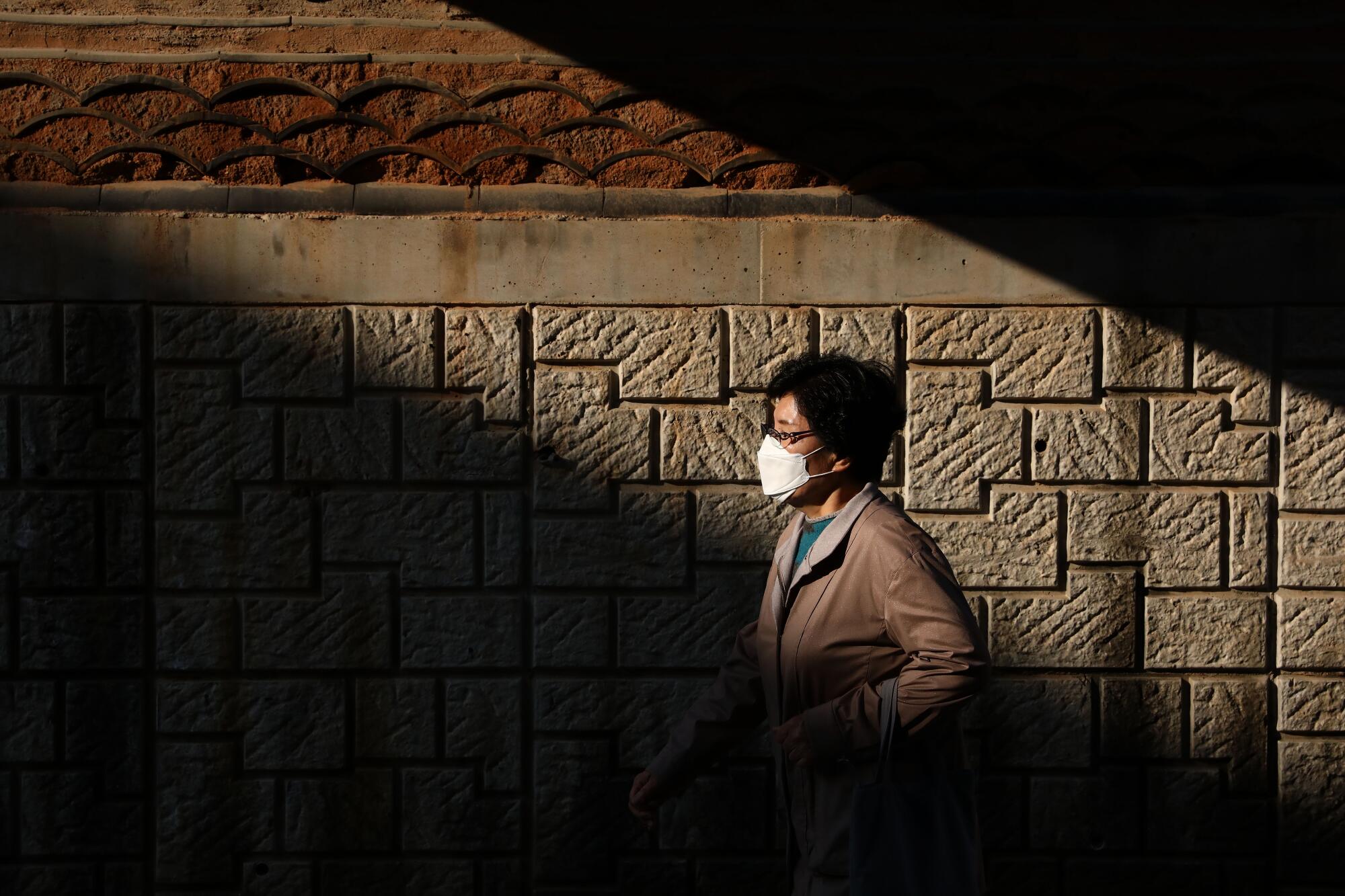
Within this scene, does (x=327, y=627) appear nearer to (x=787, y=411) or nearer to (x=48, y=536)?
(x=48, y=536)

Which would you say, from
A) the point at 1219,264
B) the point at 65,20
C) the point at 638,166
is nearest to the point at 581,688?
the point at 638,166

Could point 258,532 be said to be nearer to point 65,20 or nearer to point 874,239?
point 65,20

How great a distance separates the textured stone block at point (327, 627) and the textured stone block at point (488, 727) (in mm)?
290

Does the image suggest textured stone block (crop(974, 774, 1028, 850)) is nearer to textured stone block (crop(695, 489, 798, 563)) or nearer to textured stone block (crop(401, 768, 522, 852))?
textured stone block (crop(695, 489, 798, 563))

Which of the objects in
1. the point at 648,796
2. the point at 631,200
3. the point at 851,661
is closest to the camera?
the point at 851,661

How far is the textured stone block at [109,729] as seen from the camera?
4.11 meters

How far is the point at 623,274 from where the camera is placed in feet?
13.5

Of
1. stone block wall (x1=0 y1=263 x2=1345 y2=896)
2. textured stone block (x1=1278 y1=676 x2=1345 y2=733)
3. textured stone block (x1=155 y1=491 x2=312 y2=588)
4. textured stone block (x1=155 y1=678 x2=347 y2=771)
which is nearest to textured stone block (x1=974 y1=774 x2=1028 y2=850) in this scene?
stone block wall (x1=0 y1=263 x2=1345 y2=896)

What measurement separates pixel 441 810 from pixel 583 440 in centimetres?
140

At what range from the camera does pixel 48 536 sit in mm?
4094

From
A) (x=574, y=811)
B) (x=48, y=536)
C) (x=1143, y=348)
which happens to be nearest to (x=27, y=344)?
(x=48, y=536)

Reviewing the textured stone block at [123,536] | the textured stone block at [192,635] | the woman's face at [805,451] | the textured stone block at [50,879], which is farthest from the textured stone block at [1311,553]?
the textured stone block at [50,879]

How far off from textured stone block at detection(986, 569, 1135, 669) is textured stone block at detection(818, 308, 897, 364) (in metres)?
0.95

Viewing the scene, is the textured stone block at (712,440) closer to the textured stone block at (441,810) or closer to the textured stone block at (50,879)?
the textured stone block at (441,810)
